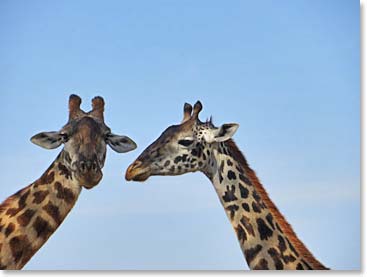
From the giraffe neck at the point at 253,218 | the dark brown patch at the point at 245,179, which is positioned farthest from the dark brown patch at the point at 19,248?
the dark brown patch at the point at 245,179

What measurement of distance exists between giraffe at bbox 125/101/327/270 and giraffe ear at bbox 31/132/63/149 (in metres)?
0.30

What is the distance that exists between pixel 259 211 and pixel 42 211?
833 millimetres

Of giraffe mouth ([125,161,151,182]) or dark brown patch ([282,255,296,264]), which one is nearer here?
dark brown patch ([282,255,296,264])

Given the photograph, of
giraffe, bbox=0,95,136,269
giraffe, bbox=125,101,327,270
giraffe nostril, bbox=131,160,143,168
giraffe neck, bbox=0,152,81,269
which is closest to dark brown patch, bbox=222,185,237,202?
giraffe, bbox=125,101,327,270

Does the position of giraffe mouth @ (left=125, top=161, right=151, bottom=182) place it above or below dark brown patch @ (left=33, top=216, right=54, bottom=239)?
above

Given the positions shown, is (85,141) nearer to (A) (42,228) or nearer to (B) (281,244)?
(A) (42,228)

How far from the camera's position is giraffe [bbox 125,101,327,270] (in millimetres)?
2746

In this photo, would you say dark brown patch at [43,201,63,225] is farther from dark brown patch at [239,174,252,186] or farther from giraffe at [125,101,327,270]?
Result: dark brown patch at [239,174,252,186]

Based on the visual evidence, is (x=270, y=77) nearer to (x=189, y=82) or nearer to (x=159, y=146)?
(x=189, y=82)

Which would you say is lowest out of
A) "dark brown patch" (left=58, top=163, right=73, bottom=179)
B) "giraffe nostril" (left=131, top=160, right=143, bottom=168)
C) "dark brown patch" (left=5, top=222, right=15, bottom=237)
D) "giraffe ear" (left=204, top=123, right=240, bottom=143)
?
"dark brown patch" (left=5, top=222, right=15, bottom=237)

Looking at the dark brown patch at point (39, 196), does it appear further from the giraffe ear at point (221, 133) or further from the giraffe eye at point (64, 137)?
the giraffe ear at point (221, 133)

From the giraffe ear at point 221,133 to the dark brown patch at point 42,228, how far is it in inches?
27.6

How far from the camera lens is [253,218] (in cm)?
278

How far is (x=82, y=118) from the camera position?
286 centimetres
